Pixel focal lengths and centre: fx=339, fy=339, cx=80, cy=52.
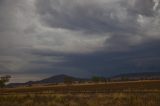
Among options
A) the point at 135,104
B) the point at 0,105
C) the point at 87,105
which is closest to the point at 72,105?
the point at 87,105

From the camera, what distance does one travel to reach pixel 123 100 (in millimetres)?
36344

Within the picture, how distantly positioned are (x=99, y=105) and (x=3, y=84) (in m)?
141

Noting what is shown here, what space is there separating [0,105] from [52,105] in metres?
6.69

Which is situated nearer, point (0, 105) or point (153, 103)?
point (153, 103)

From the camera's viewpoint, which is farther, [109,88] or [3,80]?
[3,80]

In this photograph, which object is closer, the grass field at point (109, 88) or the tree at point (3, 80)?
the grass field at point (109, 88)

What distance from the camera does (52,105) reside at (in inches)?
1439

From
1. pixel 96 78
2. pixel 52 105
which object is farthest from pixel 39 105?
pixel 96 78

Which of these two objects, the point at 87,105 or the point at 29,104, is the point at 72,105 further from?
the point at 29,104

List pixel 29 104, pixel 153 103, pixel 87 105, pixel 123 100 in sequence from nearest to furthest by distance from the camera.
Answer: pixel 153 103 → pixel 87 105 → pixel 123 100 → pixel 29 104


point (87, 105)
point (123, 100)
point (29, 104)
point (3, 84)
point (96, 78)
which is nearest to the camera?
point (87, 105)

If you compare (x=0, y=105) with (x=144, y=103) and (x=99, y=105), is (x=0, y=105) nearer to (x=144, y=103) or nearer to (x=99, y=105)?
(x=99, y=105)

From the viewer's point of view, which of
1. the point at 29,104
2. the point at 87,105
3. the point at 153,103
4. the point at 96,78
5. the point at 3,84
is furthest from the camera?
the point at 96,78

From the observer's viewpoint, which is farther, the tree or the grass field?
the tree
